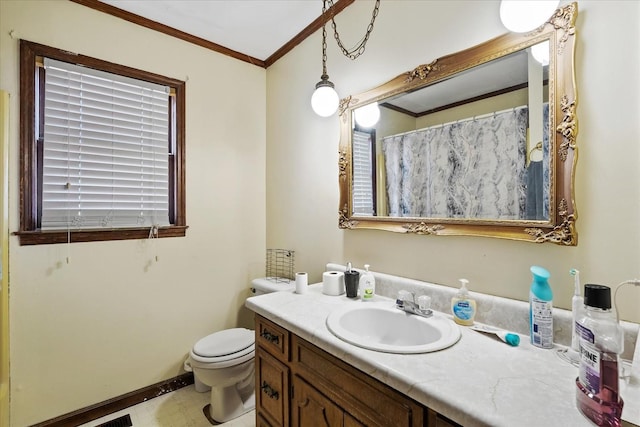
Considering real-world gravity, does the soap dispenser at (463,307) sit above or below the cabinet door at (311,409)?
above

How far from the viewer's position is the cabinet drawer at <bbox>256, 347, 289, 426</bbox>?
1.26m

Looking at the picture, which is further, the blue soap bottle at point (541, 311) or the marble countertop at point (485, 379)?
the blue soap bottle at point (541, 311)

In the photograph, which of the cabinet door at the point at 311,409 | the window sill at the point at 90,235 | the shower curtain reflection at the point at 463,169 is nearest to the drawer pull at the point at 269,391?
the cabinet door at the point at 311,409

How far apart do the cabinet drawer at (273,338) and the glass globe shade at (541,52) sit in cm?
140

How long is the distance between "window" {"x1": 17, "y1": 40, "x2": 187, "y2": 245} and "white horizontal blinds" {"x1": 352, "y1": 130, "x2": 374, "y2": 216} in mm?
1260

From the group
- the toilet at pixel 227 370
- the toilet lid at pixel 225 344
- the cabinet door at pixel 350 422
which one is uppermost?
the cabinet door at pixel 350 422

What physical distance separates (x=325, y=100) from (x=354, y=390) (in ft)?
4.50

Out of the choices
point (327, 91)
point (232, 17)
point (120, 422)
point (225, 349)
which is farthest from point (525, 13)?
point (120, 422)

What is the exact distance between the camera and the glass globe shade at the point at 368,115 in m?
1.60

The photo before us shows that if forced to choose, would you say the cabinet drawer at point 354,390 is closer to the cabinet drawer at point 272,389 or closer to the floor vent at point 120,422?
the cabinet drawer at point 272,389

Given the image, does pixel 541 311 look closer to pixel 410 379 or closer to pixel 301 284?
pixel 410 379

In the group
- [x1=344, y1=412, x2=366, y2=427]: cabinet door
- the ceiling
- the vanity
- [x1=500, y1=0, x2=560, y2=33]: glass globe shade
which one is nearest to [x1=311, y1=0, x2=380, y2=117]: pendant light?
the ceiling

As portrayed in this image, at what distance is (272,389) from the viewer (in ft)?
4.40

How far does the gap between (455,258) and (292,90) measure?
1.70m
